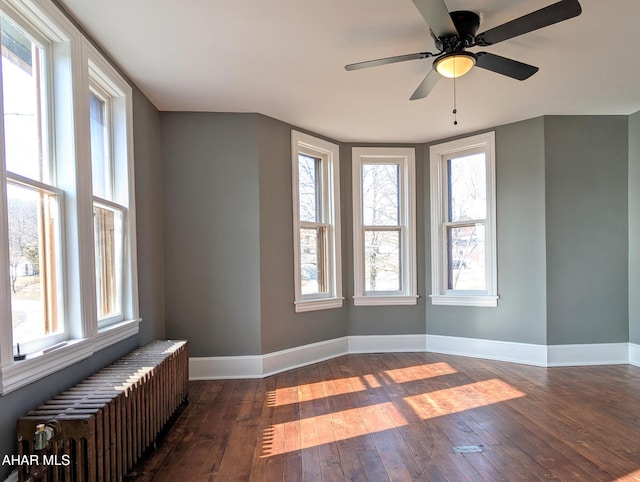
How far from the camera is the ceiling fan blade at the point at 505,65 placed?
7.95 feet

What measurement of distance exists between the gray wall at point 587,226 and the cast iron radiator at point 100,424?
401 centimetres

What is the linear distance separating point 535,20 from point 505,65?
49 centimetres

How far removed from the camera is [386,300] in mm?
5105

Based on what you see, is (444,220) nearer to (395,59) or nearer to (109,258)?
(395,59)

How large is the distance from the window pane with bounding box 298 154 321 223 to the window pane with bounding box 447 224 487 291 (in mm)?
1763

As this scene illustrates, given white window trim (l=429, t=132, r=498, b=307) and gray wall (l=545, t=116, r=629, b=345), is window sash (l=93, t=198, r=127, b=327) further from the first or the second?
gray wall (l=545, t=116, r=629, b=345)

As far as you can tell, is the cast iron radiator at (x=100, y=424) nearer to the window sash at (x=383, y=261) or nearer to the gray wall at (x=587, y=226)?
the window sash at (x=383, y=261)

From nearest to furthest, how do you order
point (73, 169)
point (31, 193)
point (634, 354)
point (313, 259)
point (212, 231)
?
point (31, 193), point (73, 169), point (212, 231), point (634, 354), point (313, 259)

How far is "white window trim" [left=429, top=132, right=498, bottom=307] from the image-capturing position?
15.3 feet

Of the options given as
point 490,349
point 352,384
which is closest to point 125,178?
point 352,384

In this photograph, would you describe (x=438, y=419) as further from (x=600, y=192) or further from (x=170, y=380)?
(x=600, y=192)

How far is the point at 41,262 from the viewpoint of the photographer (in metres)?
2.14

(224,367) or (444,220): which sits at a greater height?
(444,220)

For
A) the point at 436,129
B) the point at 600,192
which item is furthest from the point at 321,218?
the point at 600,192
